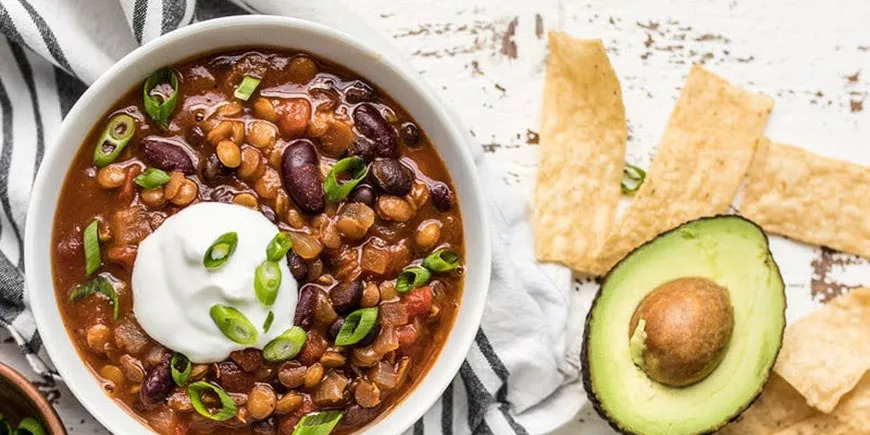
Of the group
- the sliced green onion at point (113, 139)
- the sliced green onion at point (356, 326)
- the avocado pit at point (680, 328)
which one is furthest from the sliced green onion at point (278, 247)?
the avocado pit at point (680, 328)

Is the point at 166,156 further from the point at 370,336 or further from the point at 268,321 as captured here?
the point at 370,336

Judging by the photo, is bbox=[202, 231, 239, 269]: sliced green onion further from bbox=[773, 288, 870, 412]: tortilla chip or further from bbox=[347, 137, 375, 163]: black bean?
bbox=[773, 288, 870, 412]: tortilla chip

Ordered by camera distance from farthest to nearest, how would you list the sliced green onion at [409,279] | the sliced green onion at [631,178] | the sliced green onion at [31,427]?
1. the sliced green onion at [631,178]
2. the sliced green onion at [31,427]
3. the sliced green onion at [409,279]

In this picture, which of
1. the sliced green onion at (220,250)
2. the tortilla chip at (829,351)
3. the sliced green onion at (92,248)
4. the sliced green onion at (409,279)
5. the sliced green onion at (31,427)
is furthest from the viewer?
the tortilla chip at (829,351)

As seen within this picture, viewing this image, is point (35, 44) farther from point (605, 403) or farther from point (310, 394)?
point (605, 403)

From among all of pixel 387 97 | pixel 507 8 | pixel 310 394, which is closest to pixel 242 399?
pixel 310 394

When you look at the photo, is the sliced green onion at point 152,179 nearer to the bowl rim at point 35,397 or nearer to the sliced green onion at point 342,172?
the sliced green onion at point 342,172

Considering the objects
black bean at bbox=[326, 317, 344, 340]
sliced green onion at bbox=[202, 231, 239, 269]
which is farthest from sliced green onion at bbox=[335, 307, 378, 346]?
sliced green onion at bbox=[202, 231, 239, 269]
